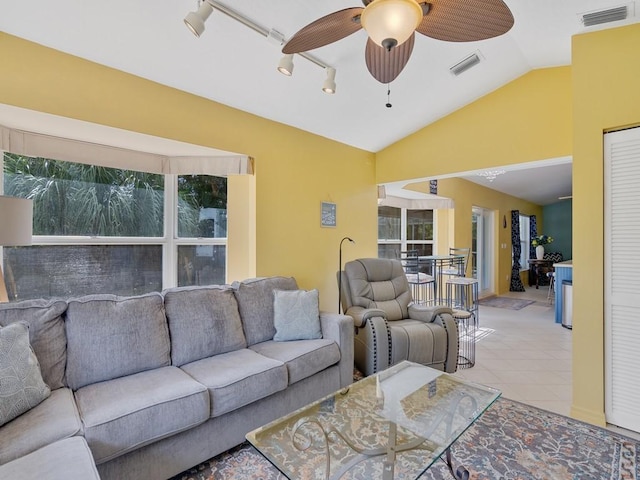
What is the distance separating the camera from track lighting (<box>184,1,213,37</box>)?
167 centimetres

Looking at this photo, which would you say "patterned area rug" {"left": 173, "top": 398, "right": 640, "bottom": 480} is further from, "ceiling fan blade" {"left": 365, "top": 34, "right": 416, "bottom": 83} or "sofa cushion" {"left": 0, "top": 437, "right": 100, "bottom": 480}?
"ceiling fan blade" {"left": 365, "top": 34, "right": 416, "bottom": 83}

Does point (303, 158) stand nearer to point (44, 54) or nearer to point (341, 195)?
point (341, 195)

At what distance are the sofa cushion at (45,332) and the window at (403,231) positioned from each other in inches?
177

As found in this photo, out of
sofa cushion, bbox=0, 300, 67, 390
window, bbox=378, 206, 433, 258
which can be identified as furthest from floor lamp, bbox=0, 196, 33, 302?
window, bbox=378, 206, 433, 258

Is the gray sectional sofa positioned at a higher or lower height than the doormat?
higher

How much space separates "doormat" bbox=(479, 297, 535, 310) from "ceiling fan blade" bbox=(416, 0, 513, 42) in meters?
5.77

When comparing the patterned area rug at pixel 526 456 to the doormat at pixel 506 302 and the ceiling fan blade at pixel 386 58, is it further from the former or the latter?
the doormat at pixel 506 302

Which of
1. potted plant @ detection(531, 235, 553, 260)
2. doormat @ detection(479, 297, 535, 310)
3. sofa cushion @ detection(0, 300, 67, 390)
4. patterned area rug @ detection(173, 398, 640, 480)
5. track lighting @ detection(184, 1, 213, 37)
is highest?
track lighting @ detection(184, 1, 213, 37)

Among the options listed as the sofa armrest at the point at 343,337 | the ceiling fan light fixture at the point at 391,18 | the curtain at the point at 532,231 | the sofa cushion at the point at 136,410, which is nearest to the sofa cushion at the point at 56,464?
the sofa cushion at the point at 136,410

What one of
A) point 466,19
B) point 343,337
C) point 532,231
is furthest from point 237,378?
point 532,231

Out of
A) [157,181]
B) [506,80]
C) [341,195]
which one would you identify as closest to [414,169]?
[341,195]

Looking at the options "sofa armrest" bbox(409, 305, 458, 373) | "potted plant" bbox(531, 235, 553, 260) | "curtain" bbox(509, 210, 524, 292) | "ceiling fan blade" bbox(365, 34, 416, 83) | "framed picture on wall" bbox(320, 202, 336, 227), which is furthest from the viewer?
"potted plant" bbox(531, 235, 553, 260)

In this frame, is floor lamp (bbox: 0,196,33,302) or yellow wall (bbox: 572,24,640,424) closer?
floor lamp (bbox: 0,196,33,302)

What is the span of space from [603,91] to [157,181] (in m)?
3.62
